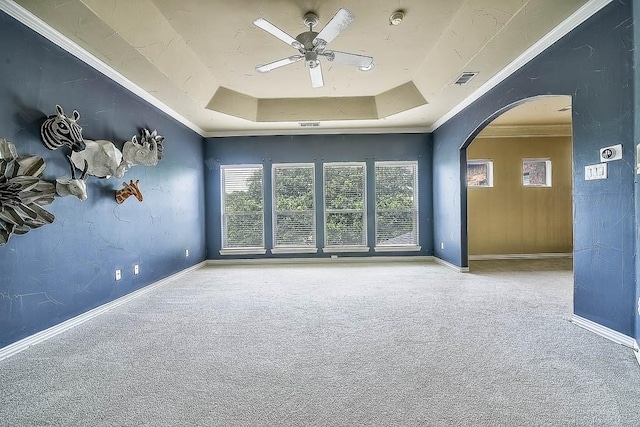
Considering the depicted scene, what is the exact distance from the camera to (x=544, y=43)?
9.74 feet

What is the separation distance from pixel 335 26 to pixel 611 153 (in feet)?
7.76

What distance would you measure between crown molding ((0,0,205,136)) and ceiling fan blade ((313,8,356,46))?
2.25m

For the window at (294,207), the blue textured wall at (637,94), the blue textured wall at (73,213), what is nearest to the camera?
the blue textured wall at (637,94)

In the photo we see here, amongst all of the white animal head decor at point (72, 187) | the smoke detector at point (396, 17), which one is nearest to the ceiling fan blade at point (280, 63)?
the smoke detector at point (396, 17)

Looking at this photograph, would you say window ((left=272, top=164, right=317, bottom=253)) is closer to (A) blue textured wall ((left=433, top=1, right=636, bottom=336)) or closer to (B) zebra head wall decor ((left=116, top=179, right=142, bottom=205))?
(B) zebra head wall decor ((left=116, top=179, right=142, bottom=205))

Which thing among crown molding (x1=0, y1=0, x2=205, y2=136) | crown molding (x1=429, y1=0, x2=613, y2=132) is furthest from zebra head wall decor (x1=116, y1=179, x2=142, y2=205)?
crown molding (x1=429, y1=0, x2=613, y2=132)

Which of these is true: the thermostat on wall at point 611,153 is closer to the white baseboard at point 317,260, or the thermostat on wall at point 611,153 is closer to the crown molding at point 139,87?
the crown molding at point 139,87

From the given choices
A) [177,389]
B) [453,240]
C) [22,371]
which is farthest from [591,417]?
[453,240]

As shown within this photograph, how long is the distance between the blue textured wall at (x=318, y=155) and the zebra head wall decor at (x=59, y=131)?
133 inches

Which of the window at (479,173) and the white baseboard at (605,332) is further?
the window at (479,173)

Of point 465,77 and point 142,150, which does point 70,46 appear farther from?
point 465,77

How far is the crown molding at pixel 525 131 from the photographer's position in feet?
20.7

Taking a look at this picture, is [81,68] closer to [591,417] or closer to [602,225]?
[591,417]

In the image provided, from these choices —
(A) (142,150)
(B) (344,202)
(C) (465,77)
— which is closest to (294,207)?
(B) (344,202)
